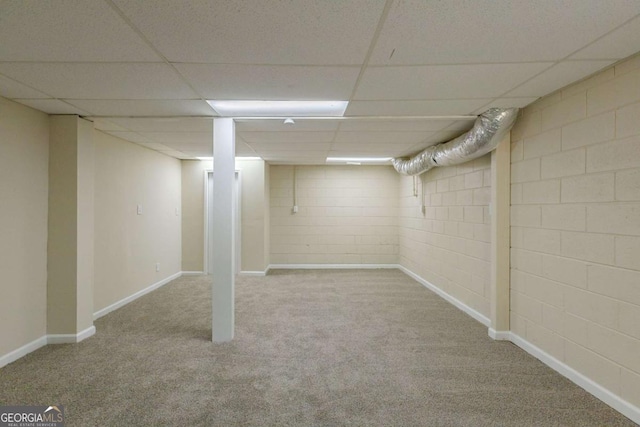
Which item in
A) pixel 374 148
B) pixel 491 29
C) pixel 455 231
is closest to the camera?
pixel 491 29

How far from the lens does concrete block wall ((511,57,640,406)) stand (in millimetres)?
1994

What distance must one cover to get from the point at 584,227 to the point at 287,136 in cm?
297

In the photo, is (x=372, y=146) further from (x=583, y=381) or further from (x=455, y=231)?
(x=583, y=381)

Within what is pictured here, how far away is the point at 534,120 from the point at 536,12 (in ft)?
5.19

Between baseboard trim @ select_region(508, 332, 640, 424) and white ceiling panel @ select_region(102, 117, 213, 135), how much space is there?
3585 millimetres

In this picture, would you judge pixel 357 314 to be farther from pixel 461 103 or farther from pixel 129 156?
pixel 129 156

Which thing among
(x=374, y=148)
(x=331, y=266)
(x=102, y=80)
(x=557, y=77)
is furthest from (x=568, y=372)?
(x=331, y=266)

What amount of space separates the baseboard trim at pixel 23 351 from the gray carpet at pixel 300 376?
0.20ft

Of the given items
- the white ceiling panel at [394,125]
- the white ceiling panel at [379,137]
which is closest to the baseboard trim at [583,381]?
the white ceiling panel at [394,125]

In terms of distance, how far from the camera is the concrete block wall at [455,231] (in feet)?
12.0

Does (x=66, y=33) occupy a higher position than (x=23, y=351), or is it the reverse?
(x=66, y=33)

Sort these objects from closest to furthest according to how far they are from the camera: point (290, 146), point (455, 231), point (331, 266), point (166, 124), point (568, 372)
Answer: point (568, 372)
point (166, 124)
point (455, 231)
point (290, 146)
point (331, 266)

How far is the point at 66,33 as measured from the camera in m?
1.66

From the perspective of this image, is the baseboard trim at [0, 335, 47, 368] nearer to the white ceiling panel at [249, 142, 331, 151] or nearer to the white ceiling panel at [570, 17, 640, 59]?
the white ceiling panel at [249, 142, 331, 151]
